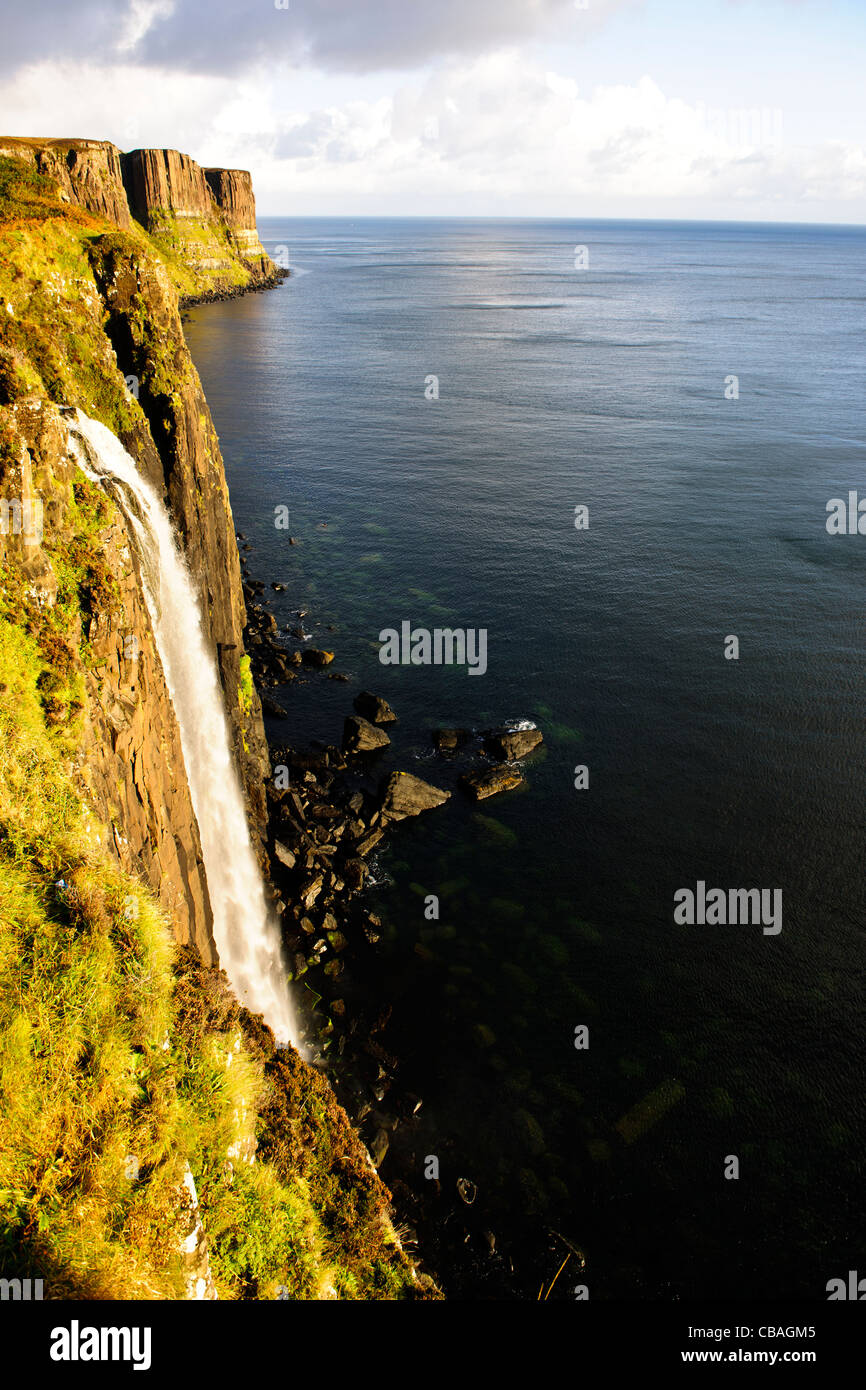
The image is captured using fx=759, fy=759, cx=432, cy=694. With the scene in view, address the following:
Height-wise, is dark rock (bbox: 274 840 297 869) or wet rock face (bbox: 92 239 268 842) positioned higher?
wet rock face (bbox: 92 239 268 842)

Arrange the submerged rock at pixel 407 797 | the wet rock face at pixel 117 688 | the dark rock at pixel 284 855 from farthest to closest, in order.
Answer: the submerged rock at pixel 407 797 → the dark rock at pixel 284 855 → the wet rock face at pixel 117 688

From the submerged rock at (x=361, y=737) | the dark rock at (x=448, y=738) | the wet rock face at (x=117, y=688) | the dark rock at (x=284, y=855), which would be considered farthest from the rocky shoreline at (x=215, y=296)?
the wet rock face at (x=117, y=688)

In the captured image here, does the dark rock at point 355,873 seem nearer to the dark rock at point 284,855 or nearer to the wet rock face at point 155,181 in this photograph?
the dark rock at point 284,855

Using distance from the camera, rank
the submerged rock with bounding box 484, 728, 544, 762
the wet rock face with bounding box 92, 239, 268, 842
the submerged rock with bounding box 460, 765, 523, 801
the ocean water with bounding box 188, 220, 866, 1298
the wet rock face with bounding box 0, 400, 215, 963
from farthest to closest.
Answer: the submerged rock with bounding box 484, 728, 544, 762
the submerged rock with bounding box 460, 765, 523, 801
the wet rock face with bounding box 92, 239, 268, 842
the ocean water with bounding box 188, 220, 866, 1298
the wet rock face with bounding box 0, 400, 215, 963

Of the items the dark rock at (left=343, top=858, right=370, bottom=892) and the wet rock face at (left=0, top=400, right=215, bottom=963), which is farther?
the dark rock at (left=343, top=858, right=370, bottom=892)

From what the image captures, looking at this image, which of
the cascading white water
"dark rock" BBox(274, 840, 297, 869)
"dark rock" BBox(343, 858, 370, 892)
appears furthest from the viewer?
"dark rock" BBox(343, 858, 370, 892)

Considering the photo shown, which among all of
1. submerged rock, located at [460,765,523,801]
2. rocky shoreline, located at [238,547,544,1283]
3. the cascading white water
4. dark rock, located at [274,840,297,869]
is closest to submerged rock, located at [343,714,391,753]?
rocky shoreline, located at [238,547,544,1283]

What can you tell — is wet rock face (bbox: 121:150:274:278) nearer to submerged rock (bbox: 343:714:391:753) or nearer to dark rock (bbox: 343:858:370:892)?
submerged rock (bbox: 343:714:391:753)
